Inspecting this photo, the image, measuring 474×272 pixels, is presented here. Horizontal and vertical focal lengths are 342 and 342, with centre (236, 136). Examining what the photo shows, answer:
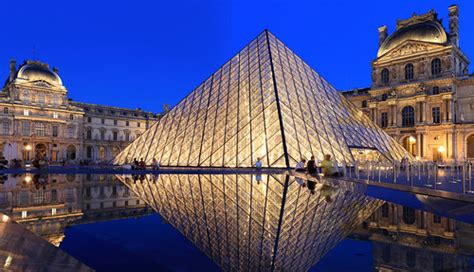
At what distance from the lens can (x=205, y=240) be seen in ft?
10.0

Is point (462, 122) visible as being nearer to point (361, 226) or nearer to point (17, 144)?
point (361, 226)

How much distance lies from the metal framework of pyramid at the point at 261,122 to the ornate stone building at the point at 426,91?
17.6m

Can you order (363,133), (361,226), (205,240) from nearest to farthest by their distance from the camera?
(205,240), (361,226), (363,133)

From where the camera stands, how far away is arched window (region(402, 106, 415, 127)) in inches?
1512

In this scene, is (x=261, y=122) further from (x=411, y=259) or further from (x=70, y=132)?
(x=70, y=132)

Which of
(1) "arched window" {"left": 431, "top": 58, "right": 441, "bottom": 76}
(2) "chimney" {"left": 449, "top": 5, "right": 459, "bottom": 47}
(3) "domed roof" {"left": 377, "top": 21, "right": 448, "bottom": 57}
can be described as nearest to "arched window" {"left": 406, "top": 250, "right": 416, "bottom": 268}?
(1) "arched window" {"left": 431, "top": 58, "right": 441, "bottom": 76}

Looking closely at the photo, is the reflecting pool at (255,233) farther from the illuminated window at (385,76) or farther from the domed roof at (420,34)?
the illuminated window at (385,76)

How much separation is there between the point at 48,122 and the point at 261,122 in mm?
38662

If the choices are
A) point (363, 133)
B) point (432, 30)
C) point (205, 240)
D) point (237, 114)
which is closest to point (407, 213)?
point (205, 240)

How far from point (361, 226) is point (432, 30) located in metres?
41.2

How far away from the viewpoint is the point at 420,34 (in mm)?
37750

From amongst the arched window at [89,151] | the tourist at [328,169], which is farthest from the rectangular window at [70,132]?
the tourist at [328,169]

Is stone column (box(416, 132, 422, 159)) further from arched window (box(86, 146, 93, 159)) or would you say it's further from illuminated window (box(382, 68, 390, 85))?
arched window (box(86, 146, 93, 159))

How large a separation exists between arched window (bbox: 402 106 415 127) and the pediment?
20.1ft
